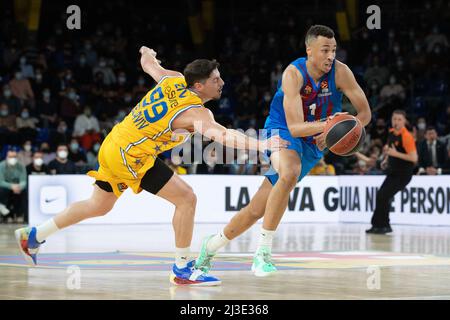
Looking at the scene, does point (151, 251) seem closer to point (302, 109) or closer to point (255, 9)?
point (302, 109)

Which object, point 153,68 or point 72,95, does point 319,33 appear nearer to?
point 153,68

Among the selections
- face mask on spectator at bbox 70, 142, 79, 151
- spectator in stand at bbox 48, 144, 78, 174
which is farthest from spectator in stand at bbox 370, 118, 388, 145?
spectator in stand at bbox 48, 144, 78, 174

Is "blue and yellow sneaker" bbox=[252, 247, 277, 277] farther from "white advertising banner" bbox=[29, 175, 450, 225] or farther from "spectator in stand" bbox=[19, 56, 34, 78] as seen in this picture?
"spectator in stand" bbox=[19, 56, 34, 78]

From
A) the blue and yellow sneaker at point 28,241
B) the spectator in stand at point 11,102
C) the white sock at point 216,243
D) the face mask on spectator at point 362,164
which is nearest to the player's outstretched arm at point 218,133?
the white sock at point 216,243

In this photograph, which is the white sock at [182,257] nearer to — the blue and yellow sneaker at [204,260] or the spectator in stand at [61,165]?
the blue and yellow sneaker at [204,260]

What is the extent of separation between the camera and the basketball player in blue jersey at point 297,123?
905cm

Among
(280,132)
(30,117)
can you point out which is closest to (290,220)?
(30,117)

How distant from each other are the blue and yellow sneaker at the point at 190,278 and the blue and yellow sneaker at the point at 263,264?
577 millimetres

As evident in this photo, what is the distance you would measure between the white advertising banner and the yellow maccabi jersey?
1125 cm

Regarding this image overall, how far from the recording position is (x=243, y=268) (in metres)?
Result: 10.2

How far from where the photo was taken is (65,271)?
9719 millimetres

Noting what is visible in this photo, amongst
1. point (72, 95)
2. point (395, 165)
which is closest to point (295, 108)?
point (395, 165)

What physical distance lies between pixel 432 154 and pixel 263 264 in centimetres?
1318

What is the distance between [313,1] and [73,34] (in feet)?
32.6
